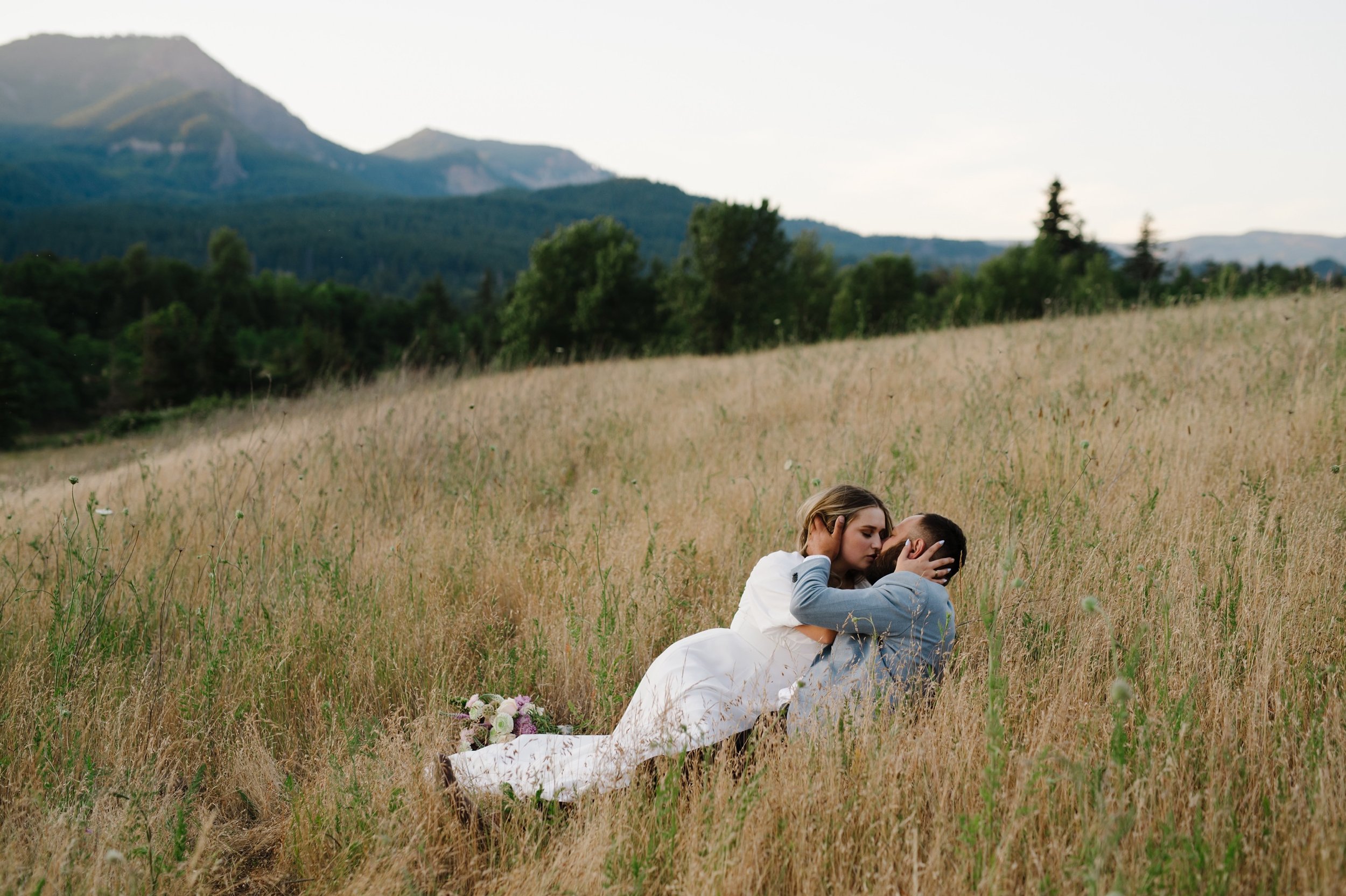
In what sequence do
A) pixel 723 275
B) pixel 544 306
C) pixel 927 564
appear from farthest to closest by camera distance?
pixel 544 306
pixel 723 275
pixel 927 564

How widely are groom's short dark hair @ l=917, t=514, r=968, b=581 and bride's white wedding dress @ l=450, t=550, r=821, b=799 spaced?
1.65ft

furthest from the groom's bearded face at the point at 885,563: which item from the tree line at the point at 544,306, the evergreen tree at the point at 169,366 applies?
the evergreen tree at the point at 169,366

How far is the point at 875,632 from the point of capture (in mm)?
2559

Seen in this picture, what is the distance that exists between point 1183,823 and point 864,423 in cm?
435

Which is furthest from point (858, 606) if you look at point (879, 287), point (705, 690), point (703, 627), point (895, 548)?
point (879, 287)

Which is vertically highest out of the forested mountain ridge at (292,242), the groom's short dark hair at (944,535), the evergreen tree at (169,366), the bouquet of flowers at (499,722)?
the forested mountain ridge at (292,242)

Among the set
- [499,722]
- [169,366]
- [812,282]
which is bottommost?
[169,366]

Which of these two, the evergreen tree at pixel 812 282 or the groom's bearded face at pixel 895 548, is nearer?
the groom's bearded face at pixel 895 548

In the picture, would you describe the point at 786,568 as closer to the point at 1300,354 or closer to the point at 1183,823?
the point at 1183,823

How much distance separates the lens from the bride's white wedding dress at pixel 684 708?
236 cm

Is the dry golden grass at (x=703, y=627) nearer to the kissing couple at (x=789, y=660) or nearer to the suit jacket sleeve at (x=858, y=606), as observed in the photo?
the kissing couple at (x=789, y=660)

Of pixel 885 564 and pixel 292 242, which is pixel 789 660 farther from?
pixel 292 242

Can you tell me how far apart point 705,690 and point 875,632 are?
63cm

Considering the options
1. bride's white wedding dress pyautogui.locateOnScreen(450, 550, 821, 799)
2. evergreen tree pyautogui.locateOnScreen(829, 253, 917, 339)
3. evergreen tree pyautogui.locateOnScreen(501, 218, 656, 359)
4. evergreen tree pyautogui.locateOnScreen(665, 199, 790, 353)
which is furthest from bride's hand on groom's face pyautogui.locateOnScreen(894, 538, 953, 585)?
evergreen tree pyautogui.locateOnScreen(829, 253, 917, 339)
